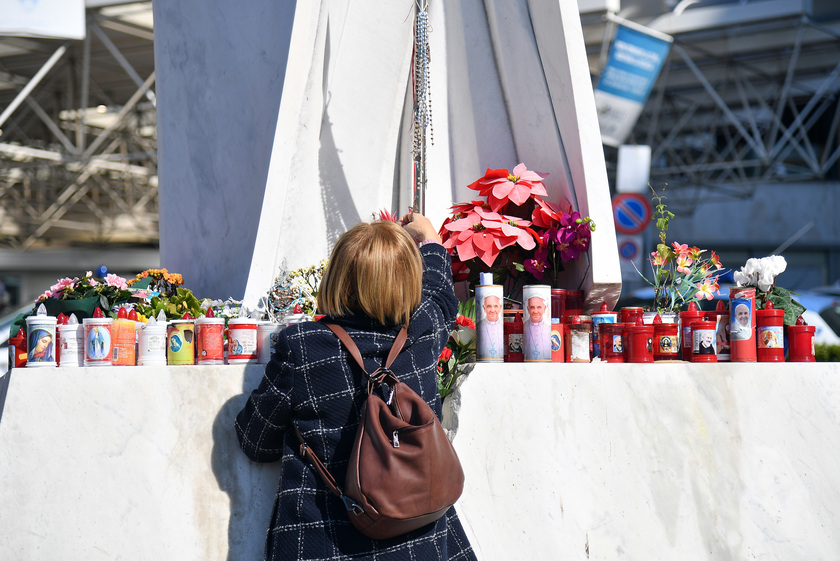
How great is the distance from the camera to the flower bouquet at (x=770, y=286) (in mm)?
2980

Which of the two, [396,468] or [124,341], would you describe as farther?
[124,341]

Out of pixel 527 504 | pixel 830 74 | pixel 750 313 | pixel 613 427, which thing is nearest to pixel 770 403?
pixel 750 313

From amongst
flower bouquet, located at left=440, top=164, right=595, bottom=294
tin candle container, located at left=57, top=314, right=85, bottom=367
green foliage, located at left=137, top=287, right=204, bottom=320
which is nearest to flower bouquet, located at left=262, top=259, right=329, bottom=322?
green foliage, located at left=137, top=287, right=204, bottom=320

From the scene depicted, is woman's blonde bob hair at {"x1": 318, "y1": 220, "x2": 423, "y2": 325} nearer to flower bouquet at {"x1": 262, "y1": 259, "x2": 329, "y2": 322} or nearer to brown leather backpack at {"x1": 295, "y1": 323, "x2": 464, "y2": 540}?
brown leather backpack at {"x1": 295, "y1": 323, "x2": 464, "y2": 540}

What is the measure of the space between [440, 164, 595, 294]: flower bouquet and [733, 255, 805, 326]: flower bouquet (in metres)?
0.63

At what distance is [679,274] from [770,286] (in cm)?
35

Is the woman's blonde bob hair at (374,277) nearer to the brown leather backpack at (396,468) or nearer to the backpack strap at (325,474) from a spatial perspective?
the brown leather backpack at (396,468)

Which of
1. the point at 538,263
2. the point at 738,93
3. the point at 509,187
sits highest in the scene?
the point at 738,93

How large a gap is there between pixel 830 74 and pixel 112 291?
1563 cm

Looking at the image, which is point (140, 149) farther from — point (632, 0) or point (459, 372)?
point (459, 372)

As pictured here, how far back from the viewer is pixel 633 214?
769 centimetres

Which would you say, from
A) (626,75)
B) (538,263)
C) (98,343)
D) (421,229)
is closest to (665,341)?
(538,263)

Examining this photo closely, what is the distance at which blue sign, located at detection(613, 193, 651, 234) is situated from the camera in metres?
7.68

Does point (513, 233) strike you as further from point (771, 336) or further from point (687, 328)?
point (771, 336)
